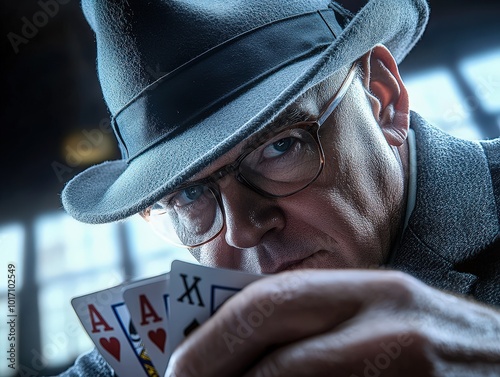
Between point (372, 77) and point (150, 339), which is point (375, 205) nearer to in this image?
point (372, 77)

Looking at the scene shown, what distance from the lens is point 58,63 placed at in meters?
3.98

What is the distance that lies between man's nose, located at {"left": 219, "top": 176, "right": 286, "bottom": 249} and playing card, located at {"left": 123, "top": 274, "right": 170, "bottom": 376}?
373 millimetres

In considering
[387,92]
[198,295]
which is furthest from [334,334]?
[387,92]

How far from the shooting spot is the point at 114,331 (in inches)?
34.3

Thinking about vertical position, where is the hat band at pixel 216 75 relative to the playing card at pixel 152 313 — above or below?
→ above

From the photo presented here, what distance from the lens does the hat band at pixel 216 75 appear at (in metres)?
1.09

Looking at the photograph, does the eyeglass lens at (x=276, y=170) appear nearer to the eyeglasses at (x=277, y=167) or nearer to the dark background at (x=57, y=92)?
the eyeglasses at (x=277, y=167)

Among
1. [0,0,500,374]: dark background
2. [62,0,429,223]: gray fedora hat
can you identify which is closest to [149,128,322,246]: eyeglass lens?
[62,0,429,223]: gray fedora hat

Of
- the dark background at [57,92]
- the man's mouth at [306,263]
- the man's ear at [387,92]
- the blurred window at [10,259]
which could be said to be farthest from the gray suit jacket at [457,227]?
the blurred window at [10,259]

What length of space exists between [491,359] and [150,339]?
19.5 inches

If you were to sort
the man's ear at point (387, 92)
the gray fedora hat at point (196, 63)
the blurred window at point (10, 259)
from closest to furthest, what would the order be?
the gray fedora hat at point (196, 63) < the man's ear at point (387, 92) < the blurred window at point (10, 259)

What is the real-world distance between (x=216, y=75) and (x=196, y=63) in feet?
0.20

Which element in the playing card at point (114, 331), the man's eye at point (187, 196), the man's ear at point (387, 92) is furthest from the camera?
the man's ear at point (387, 92)

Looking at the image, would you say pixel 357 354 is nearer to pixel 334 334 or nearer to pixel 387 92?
pixel 334 334
